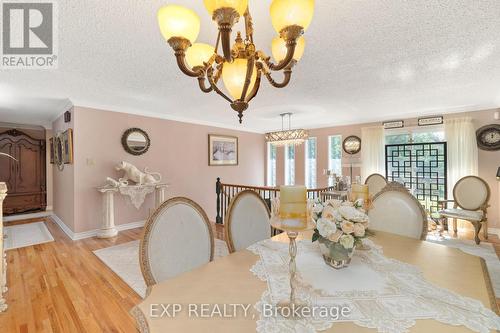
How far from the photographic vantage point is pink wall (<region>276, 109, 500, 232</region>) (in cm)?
400

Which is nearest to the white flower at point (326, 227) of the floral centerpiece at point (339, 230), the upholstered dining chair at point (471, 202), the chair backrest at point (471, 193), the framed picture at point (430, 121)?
the floral centerpiece at point (339, 230)

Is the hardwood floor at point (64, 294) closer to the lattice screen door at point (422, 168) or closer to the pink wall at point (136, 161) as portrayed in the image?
the pink wall at point (136, 161)

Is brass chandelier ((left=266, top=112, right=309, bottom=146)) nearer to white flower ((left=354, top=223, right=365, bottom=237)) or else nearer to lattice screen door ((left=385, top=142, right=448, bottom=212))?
lattice screen door ((left=385, top=142, right=448, bottom=212))

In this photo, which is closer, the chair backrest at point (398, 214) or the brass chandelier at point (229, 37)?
the brass chandelier at point (229, 37)

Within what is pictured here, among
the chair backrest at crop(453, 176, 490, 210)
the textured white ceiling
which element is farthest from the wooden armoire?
the chair backrest at crop(453, 176, 490, 210)

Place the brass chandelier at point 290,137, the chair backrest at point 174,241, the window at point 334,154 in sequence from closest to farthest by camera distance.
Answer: the chair backrest at point 174,241, the brass chandelier at point 290,137, the window at point 334,154

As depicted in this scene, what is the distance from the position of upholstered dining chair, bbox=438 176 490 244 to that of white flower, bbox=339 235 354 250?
3913 millimetres

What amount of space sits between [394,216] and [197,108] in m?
3.57

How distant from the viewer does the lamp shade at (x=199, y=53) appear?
1.48m

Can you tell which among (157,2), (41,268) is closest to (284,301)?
(157,2)

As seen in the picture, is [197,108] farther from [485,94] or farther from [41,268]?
[485,94]

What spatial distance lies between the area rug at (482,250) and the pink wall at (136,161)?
180 inches

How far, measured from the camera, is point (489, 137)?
4.00 meters

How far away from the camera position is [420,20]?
1634mm
